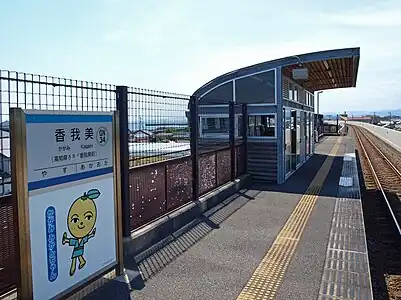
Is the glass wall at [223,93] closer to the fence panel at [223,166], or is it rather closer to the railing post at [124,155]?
the fence panel at [223,166]

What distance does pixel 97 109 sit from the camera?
452 cm

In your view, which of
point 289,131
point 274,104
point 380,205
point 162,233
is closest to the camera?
point 162,233

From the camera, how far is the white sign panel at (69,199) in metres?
3.38

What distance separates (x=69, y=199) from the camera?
3750 millimetres

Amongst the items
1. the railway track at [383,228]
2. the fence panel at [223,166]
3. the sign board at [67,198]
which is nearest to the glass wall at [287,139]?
the railway track at [383,228]

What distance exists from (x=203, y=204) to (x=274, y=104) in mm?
4582

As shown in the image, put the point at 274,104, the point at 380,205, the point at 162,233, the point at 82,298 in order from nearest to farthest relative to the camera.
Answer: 1. the point at 82,298
2. the point at 162,233
3. the point at 380,205
4. the point at 274,104

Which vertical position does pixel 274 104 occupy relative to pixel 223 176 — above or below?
above

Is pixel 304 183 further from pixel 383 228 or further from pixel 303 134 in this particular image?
pixel 303 134

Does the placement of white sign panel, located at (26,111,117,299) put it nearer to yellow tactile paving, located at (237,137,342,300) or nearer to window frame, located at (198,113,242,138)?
yellow tactile paving, located at (237,137,342,300)

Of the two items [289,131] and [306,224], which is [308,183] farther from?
[306,224]

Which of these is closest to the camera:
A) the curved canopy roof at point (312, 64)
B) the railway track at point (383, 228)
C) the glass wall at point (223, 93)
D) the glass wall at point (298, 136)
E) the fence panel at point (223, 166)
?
the railway track at point (383, 228)

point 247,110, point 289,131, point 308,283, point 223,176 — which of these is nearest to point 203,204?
point 223,176

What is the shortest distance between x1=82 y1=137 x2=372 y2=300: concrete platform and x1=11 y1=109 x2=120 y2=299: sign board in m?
0.56
